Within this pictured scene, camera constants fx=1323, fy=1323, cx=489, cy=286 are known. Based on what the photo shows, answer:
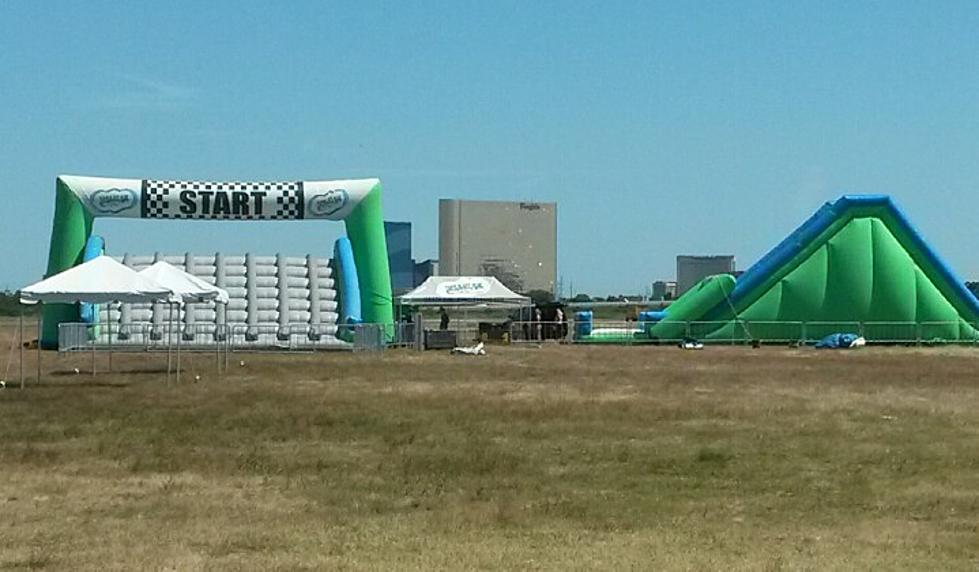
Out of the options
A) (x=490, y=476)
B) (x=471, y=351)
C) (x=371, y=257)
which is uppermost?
(x=371, y=257)

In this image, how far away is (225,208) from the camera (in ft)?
136

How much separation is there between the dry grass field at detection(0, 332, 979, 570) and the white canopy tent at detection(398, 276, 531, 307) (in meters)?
25.5

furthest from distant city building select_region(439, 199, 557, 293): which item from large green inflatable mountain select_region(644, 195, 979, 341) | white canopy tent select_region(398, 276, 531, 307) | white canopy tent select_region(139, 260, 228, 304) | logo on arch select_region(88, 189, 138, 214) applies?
white canopy tent select_region(139, 260, 228, 304)

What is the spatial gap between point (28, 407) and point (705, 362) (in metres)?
18.4

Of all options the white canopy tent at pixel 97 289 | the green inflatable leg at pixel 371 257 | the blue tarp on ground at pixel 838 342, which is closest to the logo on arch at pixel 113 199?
the green inflatable leg at pixel 371 257

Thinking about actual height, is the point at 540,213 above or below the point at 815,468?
above

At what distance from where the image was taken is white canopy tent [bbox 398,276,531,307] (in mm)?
49469

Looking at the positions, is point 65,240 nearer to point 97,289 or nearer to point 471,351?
point 471,351

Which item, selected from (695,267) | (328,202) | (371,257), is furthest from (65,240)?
(695,267)

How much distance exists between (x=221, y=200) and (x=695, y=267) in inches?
1506

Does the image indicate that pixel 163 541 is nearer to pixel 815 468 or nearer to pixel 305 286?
pixel 815 468

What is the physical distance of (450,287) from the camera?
5050cm

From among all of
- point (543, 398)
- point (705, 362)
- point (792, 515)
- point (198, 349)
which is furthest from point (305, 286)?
point (792, 515)

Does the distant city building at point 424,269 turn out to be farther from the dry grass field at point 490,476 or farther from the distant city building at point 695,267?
the dry grass field at point 490,476
